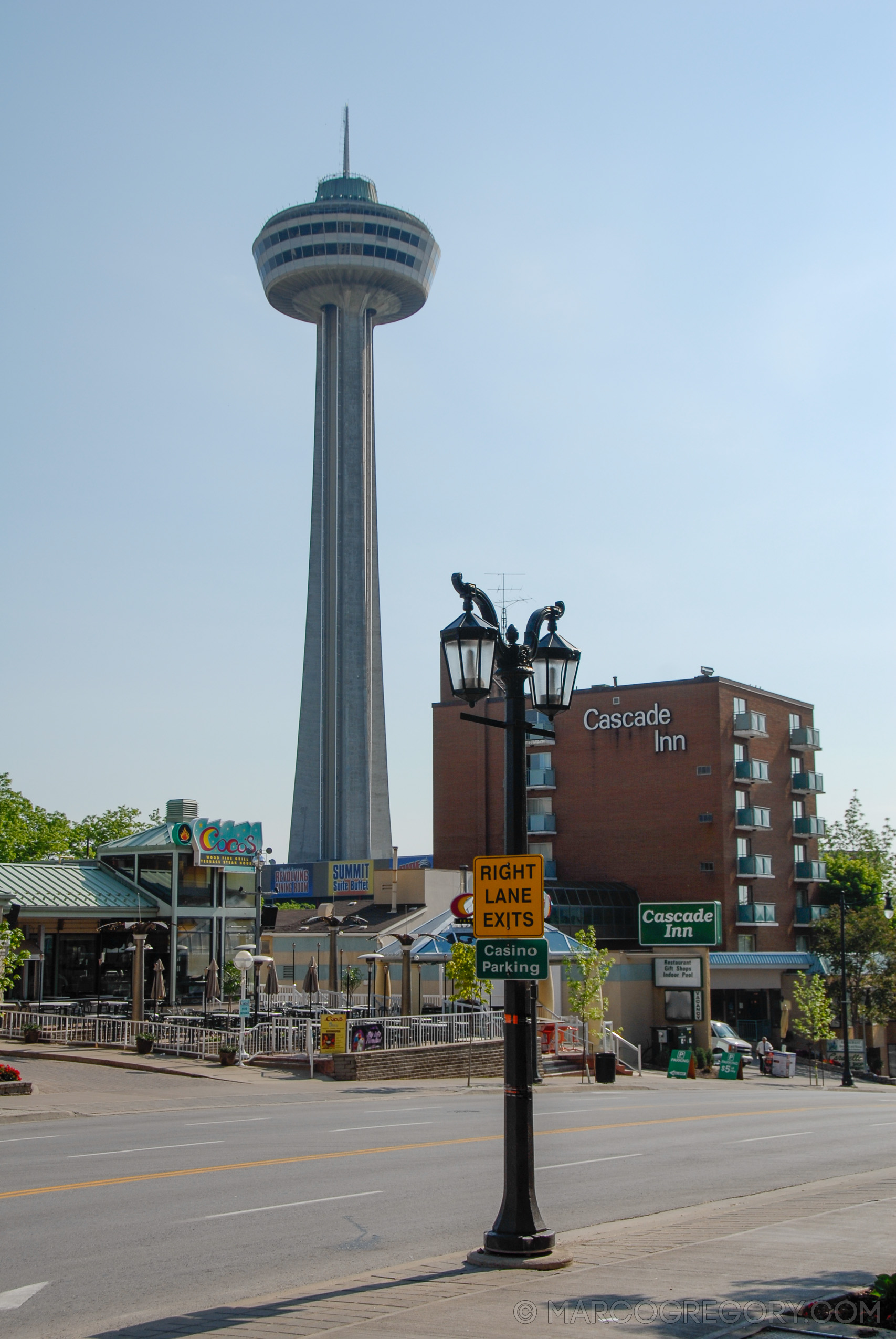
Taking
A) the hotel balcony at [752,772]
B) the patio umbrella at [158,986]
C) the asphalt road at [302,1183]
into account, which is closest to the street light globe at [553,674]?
the asphalt road at [302,1183]

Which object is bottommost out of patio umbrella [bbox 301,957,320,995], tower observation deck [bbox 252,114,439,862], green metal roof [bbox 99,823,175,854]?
patio umbrella [bbox 301,957,320,995]

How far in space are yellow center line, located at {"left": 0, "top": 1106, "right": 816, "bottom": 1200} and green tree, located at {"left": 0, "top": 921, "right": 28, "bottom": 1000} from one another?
47.4 feet

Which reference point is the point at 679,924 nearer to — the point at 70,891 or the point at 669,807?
the point at 669,807

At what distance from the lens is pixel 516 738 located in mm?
11492

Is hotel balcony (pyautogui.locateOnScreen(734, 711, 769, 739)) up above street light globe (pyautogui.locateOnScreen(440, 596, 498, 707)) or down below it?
above

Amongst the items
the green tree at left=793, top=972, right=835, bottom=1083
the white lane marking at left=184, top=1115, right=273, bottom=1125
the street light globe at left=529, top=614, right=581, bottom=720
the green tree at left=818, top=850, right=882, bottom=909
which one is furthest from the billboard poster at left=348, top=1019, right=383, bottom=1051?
the green tree at left=818, top=850, right=882, bottom=909

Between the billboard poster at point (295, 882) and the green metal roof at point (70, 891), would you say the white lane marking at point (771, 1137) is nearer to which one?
the green metal roof at point (70, 891)

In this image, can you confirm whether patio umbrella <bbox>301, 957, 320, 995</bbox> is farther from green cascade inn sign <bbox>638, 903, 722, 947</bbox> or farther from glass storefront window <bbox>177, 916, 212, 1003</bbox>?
green cascade inn sign <bbox>638, 903, 722, 947</bbox>

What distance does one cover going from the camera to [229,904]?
164ft

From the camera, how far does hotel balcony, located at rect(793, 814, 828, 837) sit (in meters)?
81.7

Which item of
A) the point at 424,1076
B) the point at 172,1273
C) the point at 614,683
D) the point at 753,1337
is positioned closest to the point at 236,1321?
the point at 172,1273

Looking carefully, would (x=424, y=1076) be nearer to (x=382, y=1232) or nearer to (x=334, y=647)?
(x=382, y=1232)

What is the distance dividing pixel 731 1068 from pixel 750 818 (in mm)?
28240

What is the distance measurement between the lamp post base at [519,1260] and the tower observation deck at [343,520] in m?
108
